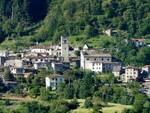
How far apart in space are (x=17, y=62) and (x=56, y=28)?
1126cm

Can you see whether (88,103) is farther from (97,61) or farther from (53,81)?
(97,61)

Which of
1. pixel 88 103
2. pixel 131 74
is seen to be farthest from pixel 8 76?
pixel 88 103

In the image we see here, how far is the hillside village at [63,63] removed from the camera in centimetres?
5622

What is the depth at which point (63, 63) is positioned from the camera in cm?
5891

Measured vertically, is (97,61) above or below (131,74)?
above

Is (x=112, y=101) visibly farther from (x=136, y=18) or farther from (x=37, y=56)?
(x=136, y=18)

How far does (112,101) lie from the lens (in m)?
50.8

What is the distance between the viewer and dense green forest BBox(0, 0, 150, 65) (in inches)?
2670

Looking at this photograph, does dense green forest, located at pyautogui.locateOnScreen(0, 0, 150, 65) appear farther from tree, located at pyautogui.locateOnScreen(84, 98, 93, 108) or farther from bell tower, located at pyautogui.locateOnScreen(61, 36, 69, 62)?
tree, located at pyautogui.locateOnScreen(84, 98, 93, 108)

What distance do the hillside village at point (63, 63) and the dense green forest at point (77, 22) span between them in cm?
278

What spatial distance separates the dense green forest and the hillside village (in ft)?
9.11

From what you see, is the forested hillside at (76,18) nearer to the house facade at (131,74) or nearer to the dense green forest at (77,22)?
the dense green forest at (77,22)

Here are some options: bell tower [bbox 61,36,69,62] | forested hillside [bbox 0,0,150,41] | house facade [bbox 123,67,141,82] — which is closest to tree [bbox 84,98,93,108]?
house facade [bbox 123,67,141,82]

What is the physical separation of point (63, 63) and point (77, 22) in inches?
481
